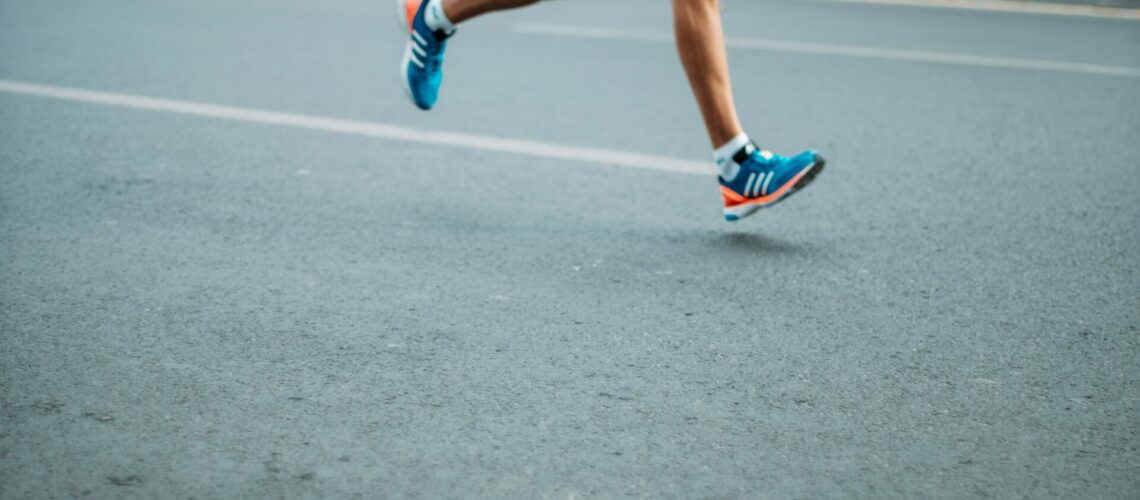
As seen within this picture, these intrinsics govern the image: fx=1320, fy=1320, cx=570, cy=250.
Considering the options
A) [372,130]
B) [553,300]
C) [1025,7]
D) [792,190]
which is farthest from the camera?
[1025,7]

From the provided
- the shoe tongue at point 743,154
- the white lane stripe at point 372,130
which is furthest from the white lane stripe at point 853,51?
the shoe tongue at point 743,154

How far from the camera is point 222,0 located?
8703 millimetres

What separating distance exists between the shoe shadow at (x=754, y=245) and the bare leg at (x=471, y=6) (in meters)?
0.94

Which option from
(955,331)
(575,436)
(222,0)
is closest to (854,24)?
(222,0)

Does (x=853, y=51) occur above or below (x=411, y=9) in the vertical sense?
below

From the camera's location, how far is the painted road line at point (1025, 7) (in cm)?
978

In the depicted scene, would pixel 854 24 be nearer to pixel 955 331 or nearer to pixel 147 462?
pixel 955 331

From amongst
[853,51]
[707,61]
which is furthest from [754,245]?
[853,51]

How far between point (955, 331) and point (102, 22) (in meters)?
5.77

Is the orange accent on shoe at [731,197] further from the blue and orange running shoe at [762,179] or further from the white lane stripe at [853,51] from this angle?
the white lane stripe at [853,51]

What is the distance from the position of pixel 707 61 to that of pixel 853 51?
4019 mm

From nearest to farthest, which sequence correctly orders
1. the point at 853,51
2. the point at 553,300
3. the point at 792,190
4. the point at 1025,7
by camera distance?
the point at 553,300, the point at 792,190, the point at 853,51, the point at 1025,7

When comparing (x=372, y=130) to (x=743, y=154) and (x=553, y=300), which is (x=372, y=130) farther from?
(x=553, y=300)

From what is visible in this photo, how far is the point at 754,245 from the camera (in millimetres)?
3621
